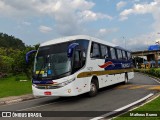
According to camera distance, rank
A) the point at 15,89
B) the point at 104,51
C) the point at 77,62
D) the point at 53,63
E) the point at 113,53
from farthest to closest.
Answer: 1. the point at 15,89
2. the point at 113,53
3. the point at 104,51
4. the point at 77,62
5. the point at 53,63

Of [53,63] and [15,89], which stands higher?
[53,63]

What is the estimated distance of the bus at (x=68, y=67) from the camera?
14297 mm

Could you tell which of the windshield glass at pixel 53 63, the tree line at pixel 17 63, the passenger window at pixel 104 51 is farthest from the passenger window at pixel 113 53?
the tree line at pixel 17 63

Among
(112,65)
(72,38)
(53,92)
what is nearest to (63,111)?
(53,92)

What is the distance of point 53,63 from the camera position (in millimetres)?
14773

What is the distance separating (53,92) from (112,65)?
785 centimetres

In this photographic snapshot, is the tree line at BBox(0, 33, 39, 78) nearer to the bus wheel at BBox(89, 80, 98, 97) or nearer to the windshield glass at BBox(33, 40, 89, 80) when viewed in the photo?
the bus wheel at BBox(89, 80, 98, 97)

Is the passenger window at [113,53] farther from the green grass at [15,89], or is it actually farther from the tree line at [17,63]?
the tree line at [17,63]

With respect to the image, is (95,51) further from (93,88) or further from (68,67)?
(68,67)

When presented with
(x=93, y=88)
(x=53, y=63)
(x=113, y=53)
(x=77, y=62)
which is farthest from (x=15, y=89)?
(x=77, y=62)

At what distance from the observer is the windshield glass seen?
47.4 ft

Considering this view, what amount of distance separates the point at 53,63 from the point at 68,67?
0.82 metres

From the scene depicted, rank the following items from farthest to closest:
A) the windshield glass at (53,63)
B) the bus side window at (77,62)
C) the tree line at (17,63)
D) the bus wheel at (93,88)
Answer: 1. the tree line at (17,63)
2. the bus wheel at (93,88)
3. the bus side window at (77,62)
4. the windshield glass at (53,63)

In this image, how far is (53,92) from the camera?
46.9 ft
